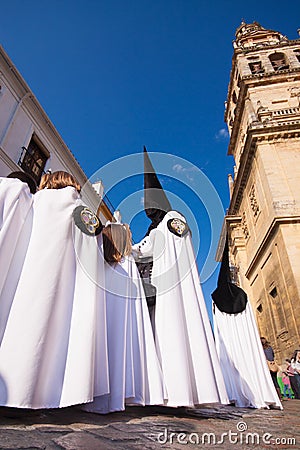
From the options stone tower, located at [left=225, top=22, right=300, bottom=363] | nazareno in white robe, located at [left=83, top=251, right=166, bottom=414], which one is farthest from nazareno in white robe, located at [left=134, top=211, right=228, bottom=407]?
stone tower, located at [left=225, top=22, right=300, bottom=363]

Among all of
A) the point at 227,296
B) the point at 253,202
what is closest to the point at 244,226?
the point at 253,202

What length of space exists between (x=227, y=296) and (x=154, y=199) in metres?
2.23

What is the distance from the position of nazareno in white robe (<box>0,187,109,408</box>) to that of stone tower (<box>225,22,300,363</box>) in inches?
416

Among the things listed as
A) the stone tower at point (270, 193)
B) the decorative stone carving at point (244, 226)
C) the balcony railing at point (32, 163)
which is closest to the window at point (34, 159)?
the balcony railing at point (32, 163)

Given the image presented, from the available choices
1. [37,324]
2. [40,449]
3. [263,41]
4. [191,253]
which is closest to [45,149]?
[191,253]

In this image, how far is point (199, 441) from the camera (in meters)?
1.21

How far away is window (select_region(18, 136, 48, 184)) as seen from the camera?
10.4 metres

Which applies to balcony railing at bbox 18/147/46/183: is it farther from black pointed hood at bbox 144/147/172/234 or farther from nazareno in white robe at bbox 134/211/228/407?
nazareno in white robe at bbox 134/211/228/407

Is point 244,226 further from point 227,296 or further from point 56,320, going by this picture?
point 56,320

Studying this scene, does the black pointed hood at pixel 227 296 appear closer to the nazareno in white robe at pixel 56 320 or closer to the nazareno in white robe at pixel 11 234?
the nazareno in white robe at pixel 56 320

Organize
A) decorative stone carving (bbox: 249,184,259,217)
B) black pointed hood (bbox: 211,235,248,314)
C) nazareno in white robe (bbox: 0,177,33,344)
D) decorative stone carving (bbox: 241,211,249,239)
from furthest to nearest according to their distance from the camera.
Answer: decorative stone carving (bbox: 241,211,249,239), decorative stone carving (bbox: 249,184,259,217), black pointed hood (bbox: 211,235,248,314), nazareno in white robe (bbox: 0,177,33,344)

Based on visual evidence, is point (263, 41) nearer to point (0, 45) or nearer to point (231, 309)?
point (0, 45)

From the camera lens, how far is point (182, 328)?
2475mm

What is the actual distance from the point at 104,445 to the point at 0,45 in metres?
12.6
